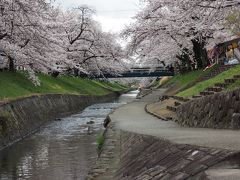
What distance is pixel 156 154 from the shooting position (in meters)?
8.38

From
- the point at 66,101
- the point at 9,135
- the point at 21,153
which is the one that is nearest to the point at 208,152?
the point at 21,153

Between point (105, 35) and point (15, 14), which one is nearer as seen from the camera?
point (15, 14)

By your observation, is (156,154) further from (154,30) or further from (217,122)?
(154,30)

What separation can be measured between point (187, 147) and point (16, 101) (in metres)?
14.8

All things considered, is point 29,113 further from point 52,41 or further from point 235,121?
point 235,121

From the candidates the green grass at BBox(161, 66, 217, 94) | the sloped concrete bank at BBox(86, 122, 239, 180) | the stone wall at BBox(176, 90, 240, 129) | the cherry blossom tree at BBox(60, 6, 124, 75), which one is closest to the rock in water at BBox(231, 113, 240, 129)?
the stone wall at BBox(176, 90, 240, 129)

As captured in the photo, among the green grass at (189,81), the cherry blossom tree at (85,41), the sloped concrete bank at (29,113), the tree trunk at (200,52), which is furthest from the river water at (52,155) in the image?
the cherry blossom tree at (85,41)

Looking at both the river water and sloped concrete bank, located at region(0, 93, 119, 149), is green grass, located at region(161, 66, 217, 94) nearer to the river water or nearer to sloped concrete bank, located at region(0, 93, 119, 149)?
sloped concrete bank, located at region(0, 93, 119, 149)

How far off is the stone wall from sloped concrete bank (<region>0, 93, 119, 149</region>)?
301 inches

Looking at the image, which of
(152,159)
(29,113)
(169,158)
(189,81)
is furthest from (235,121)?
(189,81)

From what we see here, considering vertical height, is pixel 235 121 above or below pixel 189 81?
below

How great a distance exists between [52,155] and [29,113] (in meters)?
8.32

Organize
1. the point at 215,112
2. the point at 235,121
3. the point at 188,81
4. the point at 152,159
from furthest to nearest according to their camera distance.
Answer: the point at 188,81 → the point at 215,112 → the point at 235,121 → the point at 152,159

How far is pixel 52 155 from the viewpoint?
14.8 metres
